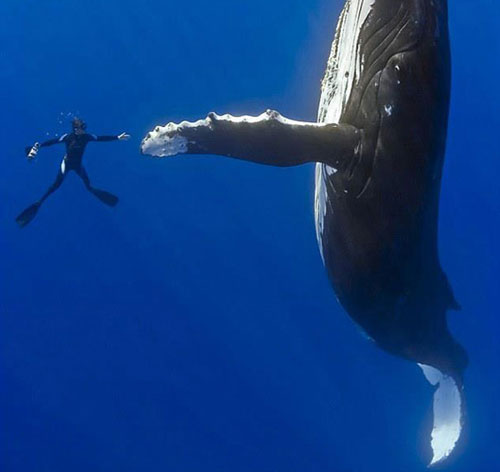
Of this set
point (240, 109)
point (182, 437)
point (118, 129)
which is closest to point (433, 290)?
point (240, 109)

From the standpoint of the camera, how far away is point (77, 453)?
28156mm

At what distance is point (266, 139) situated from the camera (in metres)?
4.47

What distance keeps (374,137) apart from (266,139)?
82 centimetres

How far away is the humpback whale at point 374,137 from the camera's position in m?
4.50

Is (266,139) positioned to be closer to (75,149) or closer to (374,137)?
(374,137)

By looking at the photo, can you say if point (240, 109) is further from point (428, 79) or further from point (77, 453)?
point (428, 79)

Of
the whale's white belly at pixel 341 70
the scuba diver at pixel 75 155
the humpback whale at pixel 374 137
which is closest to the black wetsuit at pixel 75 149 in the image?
the scuba diver at pixel 75 155

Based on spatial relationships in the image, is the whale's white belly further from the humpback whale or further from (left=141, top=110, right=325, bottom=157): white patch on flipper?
(left=141, top=110, right=325, bottom=157): white patch on flipper

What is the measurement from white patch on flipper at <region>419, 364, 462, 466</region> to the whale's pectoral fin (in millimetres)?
4523

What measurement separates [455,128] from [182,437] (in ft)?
57.1

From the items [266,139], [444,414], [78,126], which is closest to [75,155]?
[78,126]

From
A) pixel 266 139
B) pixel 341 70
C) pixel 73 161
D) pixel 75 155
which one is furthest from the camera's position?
pixel 73 161

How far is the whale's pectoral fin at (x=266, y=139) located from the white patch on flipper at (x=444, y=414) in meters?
4.52

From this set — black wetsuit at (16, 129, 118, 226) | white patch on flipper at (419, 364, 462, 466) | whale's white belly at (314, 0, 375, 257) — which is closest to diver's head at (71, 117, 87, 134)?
black wetsuit at (16, 129, 118, 226)
